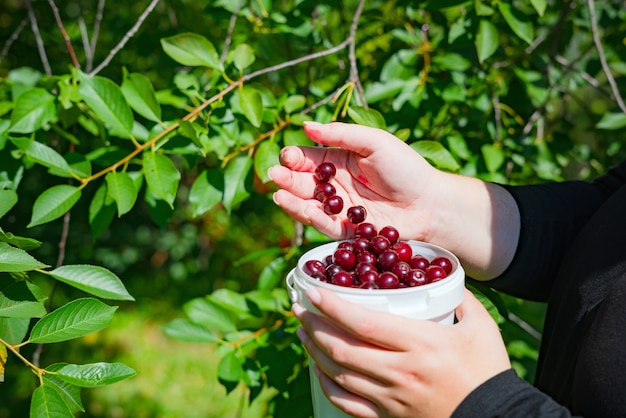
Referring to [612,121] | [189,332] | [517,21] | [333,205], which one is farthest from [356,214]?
[612,121]

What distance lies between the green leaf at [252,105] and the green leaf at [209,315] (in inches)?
18.7

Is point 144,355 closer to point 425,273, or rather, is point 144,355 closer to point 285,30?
point 285,30

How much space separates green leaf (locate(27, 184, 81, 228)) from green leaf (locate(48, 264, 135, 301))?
28 centimetres

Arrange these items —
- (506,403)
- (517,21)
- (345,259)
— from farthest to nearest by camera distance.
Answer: (517,21) → (345,259) → (506,403)

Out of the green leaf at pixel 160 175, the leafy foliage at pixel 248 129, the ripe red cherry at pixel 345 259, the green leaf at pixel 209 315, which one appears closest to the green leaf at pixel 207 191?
the leafy foliage at pixel 248 129

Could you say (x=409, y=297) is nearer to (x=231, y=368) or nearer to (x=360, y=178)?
(x=360, y=178)

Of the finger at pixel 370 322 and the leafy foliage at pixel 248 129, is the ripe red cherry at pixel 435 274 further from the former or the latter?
the leafy foliage at pixel 248 129

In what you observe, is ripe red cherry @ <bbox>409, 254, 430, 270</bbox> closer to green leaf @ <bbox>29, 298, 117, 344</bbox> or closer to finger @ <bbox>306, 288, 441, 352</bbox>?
finger @ <bbox>306, 288, 441, 352</bbox>

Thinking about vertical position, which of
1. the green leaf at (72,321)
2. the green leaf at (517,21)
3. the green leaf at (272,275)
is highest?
the green leaf at (517,21)

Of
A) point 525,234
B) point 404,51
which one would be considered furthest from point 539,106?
point 525,234

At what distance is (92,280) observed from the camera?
1.07 metres

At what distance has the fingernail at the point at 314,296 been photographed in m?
0.90

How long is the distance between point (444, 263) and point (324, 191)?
1.14 feet

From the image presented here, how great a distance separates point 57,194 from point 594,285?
1100 mm
